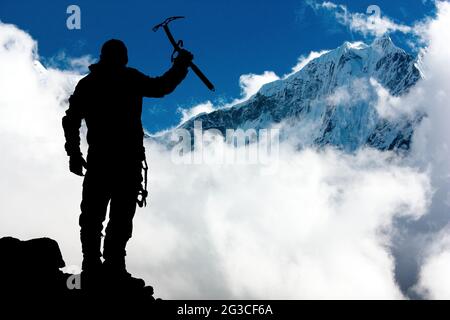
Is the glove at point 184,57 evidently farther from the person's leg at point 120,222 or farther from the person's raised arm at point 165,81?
the person's leg at point 120,222

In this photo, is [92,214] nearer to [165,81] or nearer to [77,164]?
[77,164]

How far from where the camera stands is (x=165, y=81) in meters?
7.89

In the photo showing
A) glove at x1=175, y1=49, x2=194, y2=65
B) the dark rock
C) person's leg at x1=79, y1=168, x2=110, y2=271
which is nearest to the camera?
the dark rock

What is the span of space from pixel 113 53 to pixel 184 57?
97cm

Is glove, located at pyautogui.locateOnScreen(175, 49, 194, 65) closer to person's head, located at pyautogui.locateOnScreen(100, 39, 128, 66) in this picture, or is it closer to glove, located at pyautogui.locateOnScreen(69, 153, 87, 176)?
A: person's head, located at pyautogui.locateOnScreen(100, 39, 128, 66)

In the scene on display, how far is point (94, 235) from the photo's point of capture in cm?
774

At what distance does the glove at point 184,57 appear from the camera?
8.08m

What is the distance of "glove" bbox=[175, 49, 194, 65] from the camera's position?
808 centimetres

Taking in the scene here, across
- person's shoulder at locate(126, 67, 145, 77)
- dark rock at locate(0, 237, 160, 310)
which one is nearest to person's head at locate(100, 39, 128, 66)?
person's shoulder at locate(126, 67, 145, 77)

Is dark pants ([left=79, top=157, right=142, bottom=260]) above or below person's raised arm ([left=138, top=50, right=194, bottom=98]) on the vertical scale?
below
